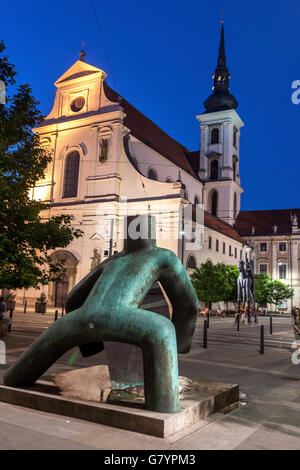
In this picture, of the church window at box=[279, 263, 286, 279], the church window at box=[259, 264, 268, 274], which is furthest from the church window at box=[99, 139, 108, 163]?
the church window at box=[279, 263, 286, 279]

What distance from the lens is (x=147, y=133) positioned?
143ft

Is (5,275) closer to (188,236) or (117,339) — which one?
(117,339)

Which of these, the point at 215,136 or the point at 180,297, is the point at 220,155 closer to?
the point at 215,136

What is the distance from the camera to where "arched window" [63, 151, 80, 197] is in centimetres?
3812

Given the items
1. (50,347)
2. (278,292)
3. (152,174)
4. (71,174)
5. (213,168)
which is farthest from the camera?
(213,168)

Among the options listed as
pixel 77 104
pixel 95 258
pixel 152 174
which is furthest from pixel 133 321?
pixel 77 104

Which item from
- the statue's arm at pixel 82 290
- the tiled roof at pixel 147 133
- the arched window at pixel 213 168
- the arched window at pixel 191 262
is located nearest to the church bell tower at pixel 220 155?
the arched window at pixel 213 168

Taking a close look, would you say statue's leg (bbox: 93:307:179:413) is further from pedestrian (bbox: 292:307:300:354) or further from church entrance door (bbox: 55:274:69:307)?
church entrance door (bbox: 55:274:69:307)

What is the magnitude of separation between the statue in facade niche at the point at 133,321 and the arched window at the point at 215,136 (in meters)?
54.7

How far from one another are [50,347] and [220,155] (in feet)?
178

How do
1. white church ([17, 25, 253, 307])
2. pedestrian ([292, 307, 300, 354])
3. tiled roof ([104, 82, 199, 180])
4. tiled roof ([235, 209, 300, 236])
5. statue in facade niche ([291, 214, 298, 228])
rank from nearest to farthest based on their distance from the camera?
pedestrian ([292, 307, 300, 354]), white church ([17, 25, 253, 307]), tiled roof ([104, 82, 199, 180]), statue in facade niche ([291, 214, 298, 228]), tiled roof ([235, 209, 300, 236])

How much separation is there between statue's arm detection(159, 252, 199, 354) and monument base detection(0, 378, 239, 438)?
2.26 feet
